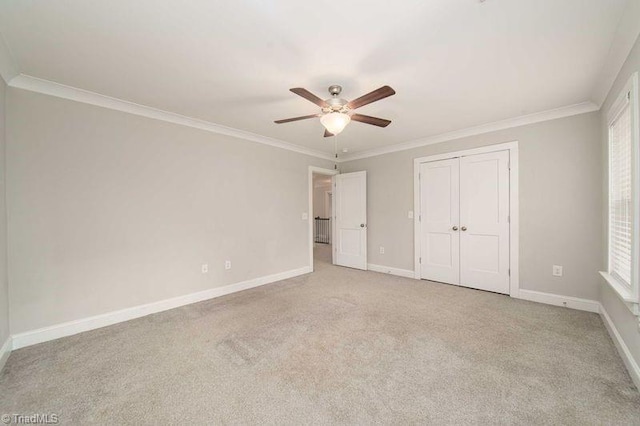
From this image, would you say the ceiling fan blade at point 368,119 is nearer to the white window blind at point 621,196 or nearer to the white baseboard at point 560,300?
the white window blind at point 621,196

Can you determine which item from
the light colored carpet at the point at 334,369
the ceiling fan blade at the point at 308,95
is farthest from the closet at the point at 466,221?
the ceiling fan blade at the point at 308,95

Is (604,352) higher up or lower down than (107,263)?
lower down

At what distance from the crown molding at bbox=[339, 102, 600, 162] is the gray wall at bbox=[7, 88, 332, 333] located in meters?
2.39

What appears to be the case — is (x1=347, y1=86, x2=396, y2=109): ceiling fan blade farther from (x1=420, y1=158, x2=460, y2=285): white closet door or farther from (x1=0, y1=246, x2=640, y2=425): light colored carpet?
(x1=420, y1=158, x2=460, y2=285): white closet door

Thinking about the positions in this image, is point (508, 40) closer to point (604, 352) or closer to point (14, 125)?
point (604, 352)

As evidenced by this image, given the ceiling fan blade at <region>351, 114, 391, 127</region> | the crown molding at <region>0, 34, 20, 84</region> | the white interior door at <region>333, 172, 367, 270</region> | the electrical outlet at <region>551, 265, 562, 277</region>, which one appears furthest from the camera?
the white interior door at <region>333, 172, 367, 270</region>

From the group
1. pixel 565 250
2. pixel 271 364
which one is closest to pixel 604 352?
pixel 565 250

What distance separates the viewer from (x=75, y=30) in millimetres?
1699

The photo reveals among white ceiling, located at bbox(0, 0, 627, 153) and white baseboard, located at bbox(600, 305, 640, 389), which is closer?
white ceiling, located at bbox(0, 0, 627, 153)

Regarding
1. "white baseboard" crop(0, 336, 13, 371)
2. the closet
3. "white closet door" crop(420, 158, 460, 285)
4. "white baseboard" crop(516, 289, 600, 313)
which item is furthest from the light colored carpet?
"white closet door" crop(420, 158, 460, 285)

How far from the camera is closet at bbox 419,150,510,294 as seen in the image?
358cm

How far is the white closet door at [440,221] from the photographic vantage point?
4.00m

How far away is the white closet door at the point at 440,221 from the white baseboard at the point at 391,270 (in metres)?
0.25

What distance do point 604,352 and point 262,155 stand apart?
4.42 meters
